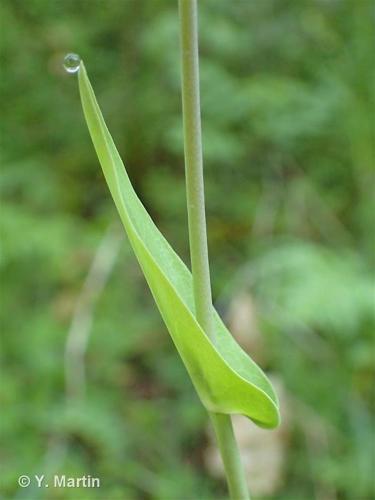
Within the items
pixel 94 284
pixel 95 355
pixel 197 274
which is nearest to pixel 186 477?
pixel 95 355

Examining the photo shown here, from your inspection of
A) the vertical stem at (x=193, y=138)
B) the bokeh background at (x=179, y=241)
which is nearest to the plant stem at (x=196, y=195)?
the vertical stem at (x=193, y=138)

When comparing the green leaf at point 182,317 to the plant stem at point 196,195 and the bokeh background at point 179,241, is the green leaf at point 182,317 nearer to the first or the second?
the plant stem at point 196,195

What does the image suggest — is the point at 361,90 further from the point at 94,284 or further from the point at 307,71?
the point at 94,284

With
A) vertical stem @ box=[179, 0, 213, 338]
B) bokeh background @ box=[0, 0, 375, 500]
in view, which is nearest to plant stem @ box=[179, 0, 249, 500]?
vertical stem @ box=[179, 0, 213, 338]

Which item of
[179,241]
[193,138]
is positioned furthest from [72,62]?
[179,241]

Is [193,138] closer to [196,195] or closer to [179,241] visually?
[196,195]

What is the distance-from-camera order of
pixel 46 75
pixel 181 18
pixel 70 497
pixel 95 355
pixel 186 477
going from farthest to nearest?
pixel 46 75 → pixel 95 355 → pixel 186 477 → pixel 70 497 → pixel 181 18

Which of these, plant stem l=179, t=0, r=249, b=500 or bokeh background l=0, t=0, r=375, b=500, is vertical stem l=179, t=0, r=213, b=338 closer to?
plant stem l=179, t=0, r=249, b=500

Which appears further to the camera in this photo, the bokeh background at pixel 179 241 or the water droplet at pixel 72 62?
the bokeh background at pixel 179 241
